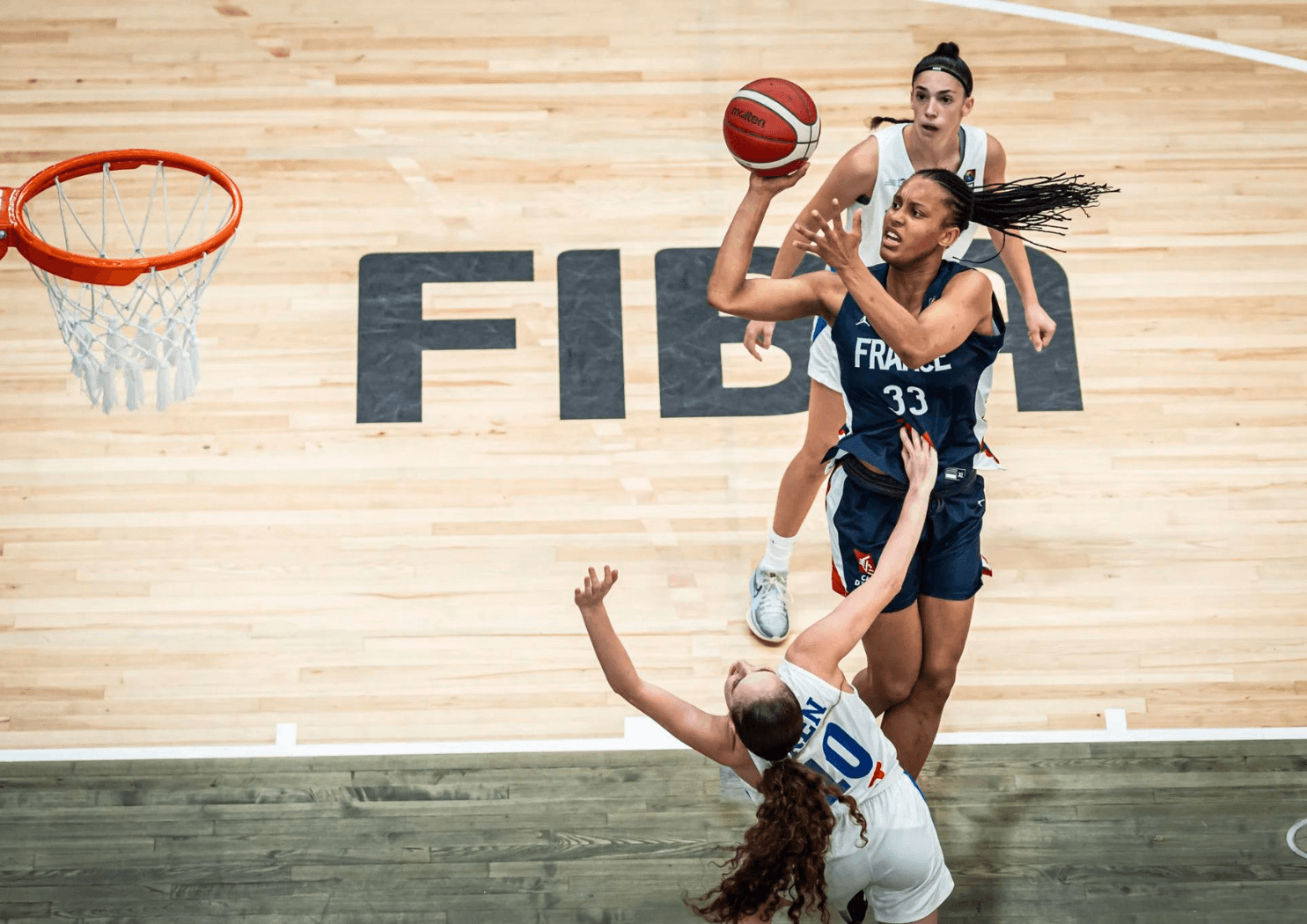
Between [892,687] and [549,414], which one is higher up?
[549,414]

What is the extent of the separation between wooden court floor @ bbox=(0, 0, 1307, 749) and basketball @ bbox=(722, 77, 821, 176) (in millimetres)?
1690

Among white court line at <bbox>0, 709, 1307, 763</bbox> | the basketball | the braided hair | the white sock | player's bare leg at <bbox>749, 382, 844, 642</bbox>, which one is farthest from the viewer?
the white sock

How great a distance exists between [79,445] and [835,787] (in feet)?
10.9

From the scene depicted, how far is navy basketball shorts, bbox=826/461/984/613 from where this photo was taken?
3.63 m

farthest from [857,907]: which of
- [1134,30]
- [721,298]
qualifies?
[1134,30]

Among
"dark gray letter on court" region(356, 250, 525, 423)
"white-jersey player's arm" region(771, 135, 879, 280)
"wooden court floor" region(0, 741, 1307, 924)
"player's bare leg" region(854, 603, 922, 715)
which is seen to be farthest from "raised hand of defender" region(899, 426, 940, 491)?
"dark gray letter on court" region(356, 250, 525, 423)

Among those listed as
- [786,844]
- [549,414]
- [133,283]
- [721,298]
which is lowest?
[786,844]

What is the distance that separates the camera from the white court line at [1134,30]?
235 inches

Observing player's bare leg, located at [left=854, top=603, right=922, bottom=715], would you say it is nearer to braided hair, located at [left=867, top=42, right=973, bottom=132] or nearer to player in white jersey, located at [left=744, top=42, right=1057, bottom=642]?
player in white jersey, located at [left=744, top=42, right=1057, bottom=642]

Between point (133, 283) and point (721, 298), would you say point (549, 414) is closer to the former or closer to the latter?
point (133, 283)

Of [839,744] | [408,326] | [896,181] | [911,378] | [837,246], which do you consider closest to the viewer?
[837,246]

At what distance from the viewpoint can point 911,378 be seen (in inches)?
138

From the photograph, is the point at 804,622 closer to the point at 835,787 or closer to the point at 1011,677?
the point at 1011,677

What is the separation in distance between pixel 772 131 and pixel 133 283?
250cm
